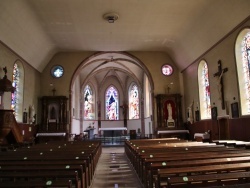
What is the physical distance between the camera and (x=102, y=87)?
1022 inches

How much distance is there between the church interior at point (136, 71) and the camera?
19.8 feet

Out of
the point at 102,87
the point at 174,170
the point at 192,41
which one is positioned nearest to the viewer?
the point at 174,170

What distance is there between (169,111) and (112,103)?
10.7 metres

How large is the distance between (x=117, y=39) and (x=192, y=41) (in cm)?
449

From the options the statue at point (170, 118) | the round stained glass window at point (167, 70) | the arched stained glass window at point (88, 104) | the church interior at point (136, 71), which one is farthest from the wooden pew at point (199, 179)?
the arched stained glass window at point (88, 104)

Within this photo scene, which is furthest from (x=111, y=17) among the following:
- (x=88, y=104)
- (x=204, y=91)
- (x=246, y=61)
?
(x=88, y=104)

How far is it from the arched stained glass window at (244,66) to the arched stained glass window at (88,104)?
17098 mm

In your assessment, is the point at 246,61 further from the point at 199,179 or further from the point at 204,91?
the point at 199,179

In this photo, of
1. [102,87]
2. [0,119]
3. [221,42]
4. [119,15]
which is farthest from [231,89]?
[102,87]

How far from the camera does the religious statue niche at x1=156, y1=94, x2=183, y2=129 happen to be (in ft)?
52.5

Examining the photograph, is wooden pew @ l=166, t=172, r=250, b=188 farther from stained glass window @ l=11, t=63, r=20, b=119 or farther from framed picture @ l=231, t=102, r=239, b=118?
stained glass window @ l=11, t=63, r=20, b=119

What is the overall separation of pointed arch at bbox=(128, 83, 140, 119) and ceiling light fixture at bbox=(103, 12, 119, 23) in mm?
13440

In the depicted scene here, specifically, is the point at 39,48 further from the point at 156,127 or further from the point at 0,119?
the point at 156,127

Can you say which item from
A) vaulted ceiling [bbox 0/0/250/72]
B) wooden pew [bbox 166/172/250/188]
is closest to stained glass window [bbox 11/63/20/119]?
vaulted ceiling [bbox 0/0/250/72]
